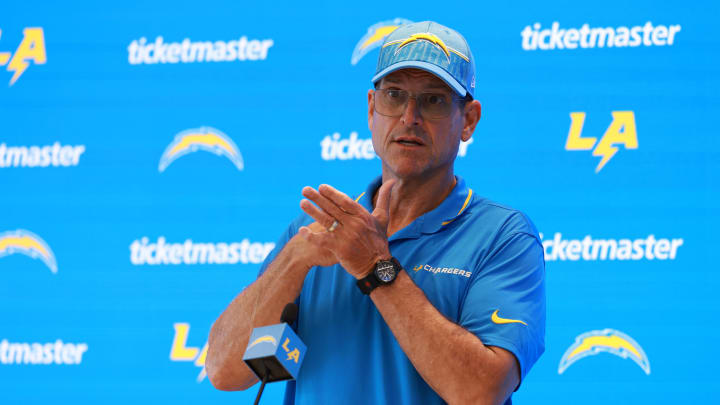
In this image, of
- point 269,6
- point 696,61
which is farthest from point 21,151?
point 696,61

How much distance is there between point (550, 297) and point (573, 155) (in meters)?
0.54

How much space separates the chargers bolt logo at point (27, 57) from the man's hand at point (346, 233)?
2.41 meters

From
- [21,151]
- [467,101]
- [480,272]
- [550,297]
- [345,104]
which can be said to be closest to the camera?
[480,272]

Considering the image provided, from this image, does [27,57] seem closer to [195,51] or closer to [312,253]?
[195,51]

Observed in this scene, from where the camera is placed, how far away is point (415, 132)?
56.8 inches

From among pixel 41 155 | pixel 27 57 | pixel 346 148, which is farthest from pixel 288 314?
pixel 27 57

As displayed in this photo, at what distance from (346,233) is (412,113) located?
12.6 inches

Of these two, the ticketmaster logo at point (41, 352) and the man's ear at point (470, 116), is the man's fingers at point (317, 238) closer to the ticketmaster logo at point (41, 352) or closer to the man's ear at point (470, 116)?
the man's ear at point (470, 116)

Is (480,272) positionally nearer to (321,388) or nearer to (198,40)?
(321,388)

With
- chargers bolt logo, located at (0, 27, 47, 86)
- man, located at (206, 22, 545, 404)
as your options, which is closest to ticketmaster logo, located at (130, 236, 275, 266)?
chargers bolt logo, located at (0, 27, 47, 86)

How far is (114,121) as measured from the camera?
310cm

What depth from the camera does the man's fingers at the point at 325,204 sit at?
127 centimetres

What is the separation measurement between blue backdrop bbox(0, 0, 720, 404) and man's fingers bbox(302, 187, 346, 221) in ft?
5.08

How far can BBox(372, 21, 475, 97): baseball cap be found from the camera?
1.42 m
